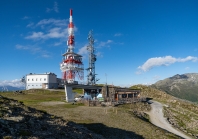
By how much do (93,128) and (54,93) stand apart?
59.0 metres

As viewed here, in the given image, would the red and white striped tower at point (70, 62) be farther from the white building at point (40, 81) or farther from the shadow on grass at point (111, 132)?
the shadow on grass at point (111, 132)

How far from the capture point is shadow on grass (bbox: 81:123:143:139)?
2844cm

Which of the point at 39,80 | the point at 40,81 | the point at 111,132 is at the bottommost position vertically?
the point at 111,132

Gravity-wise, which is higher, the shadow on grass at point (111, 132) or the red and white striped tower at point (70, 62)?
the red and white striped tower at point (70, 62)

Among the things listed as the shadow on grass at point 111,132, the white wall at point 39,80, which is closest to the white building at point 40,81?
the white wall at point 39,80

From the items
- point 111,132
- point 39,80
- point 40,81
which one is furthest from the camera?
point 39,80

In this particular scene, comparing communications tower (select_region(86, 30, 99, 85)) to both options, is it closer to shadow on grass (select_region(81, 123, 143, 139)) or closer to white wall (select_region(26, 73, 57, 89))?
white wall (select_region(26, 73, 57, 89))

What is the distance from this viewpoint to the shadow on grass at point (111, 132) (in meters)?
28.4

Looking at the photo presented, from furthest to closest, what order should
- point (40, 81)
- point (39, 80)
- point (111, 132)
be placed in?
point (39, 80) < point (40, 81) < point (111, 132)

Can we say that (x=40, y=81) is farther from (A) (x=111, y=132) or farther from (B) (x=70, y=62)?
(A) (x=111, y=132)

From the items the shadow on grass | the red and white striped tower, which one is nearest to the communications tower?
the red and white striped tower

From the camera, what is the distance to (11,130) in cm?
1523

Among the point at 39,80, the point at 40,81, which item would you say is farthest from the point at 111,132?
the point at 39,80

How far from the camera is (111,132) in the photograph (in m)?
30.0
